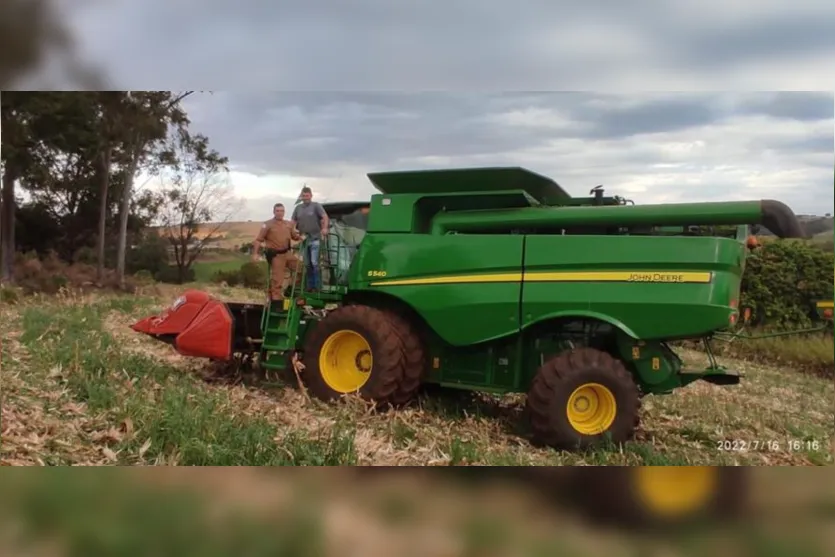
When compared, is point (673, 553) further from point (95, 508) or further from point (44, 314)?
point (44, 314)

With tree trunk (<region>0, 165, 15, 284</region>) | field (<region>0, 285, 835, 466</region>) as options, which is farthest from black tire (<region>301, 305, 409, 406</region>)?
tree trunk (<region>0, 165, 15, 284</region>)

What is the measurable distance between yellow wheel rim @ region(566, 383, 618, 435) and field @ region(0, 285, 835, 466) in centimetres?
20

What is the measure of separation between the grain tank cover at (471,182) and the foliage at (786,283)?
41.2 inches

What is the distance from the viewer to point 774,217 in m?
2.96

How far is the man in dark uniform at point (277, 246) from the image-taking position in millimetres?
3098

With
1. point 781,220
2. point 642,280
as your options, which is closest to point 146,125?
point 642,280

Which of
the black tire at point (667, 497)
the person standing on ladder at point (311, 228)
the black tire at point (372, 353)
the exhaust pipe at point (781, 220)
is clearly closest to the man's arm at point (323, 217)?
the person standing on ladder at point (311, 228)

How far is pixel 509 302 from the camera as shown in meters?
3.65

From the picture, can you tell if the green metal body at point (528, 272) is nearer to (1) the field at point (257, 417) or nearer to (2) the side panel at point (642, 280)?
(2) the side panel at point (642, 280)

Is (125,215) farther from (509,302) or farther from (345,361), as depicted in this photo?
(509,302)

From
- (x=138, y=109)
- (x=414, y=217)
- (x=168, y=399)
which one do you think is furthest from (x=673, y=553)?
(x=138, y=109)

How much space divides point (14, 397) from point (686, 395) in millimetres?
3507

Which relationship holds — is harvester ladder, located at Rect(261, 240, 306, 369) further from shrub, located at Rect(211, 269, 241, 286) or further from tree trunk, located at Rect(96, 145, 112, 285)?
tree trunk, located at Rect(96, 145, 112, 285)
